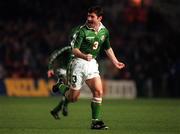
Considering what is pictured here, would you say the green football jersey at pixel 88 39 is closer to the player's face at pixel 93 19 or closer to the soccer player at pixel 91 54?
the soccer player at pixel 91 54

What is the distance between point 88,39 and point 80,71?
2.20 ft

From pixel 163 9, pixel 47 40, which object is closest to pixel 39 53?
pixel 47 40

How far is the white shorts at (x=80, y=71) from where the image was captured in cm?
1524

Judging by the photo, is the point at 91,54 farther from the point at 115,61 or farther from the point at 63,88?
the point at 63,88

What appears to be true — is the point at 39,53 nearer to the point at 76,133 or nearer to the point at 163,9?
the point at 163,9

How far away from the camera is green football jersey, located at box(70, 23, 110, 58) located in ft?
49.3

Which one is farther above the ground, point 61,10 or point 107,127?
point 61,10

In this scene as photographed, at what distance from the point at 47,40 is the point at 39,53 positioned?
661mm

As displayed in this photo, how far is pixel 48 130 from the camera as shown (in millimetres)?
14508

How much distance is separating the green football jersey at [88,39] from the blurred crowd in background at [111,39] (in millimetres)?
16646

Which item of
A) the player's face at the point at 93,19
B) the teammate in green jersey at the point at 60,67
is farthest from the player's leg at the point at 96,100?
the teammate in green jersey at the point at 60,67

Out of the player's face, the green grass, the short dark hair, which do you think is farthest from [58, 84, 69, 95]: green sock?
the short dark hair

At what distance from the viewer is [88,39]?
15.2 metres

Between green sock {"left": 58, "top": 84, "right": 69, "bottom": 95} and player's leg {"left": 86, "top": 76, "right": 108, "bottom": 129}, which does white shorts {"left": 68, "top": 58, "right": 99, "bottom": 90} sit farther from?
green sock {"left": 58, "top": 84, "right": 69, "bottom": 95}
